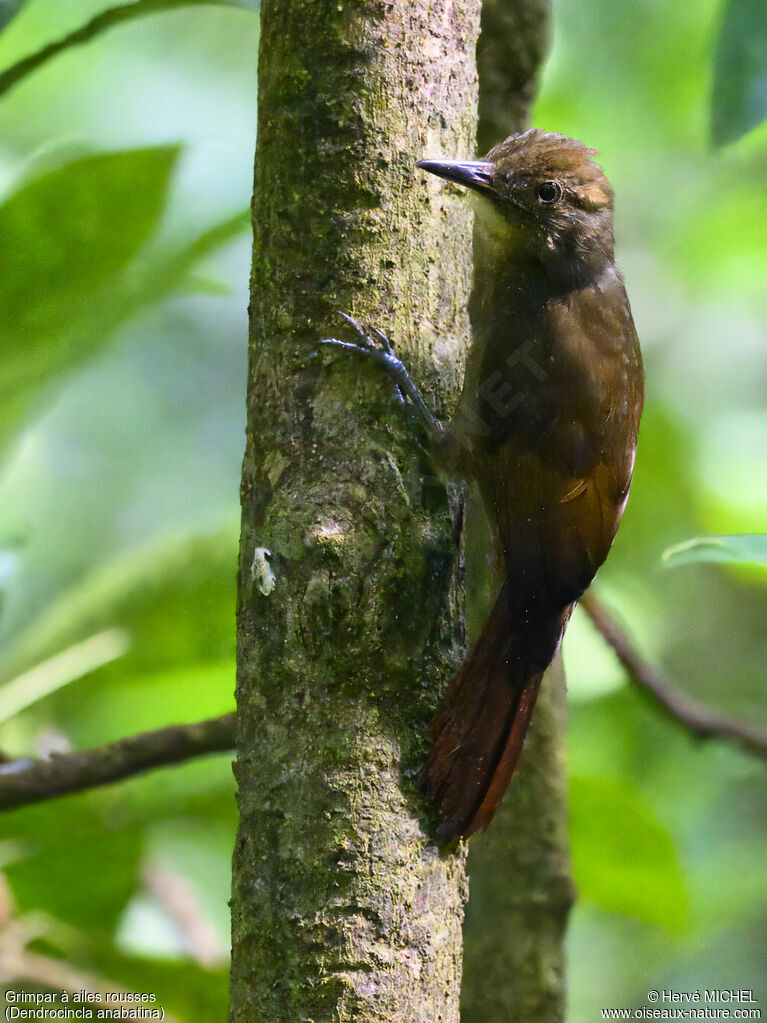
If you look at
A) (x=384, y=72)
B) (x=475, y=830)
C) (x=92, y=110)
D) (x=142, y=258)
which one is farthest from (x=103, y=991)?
(x=92, y=110)

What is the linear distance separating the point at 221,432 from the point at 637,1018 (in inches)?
84.7

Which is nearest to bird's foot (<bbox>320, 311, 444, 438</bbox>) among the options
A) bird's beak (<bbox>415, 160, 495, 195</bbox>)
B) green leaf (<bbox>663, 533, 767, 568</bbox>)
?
bird's beak (<bbox>415, 160, 495, 195</bbox>)

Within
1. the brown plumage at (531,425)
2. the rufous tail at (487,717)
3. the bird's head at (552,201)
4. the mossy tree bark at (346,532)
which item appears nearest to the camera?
the mossy tree bark at (346,532)

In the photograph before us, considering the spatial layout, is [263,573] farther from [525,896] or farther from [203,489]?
[203,489]

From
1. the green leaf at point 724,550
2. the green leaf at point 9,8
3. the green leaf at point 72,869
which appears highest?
the green leaf at point 9,8

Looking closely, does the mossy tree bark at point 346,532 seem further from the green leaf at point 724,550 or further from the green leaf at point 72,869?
the green leaf at point 72,869

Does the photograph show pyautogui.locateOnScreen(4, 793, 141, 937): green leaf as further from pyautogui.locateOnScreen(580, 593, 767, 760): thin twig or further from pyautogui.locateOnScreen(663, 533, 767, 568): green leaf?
pyautogui.locateOnScreen(663, 533, 767, 568): green leaf

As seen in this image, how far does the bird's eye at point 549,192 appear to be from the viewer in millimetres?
2153

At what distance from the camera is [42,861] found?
6.82 ft

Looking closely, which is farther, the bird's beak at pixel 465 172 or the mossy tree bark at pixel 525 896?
the mossy tree bark at pixel 525 896

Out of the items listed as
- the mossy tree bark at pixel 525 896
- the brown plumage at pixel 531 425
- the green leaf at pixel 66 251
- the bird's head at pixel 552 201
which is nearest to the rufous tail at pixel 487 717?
the brown plumage at pixel 531 425

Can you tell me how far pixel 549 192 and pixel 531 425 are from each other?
1.84 feet

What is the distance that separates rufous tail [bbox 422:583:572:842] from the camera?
141 centimetres

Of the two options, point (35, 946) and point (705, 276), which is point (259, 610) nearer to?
point (35, 946)
